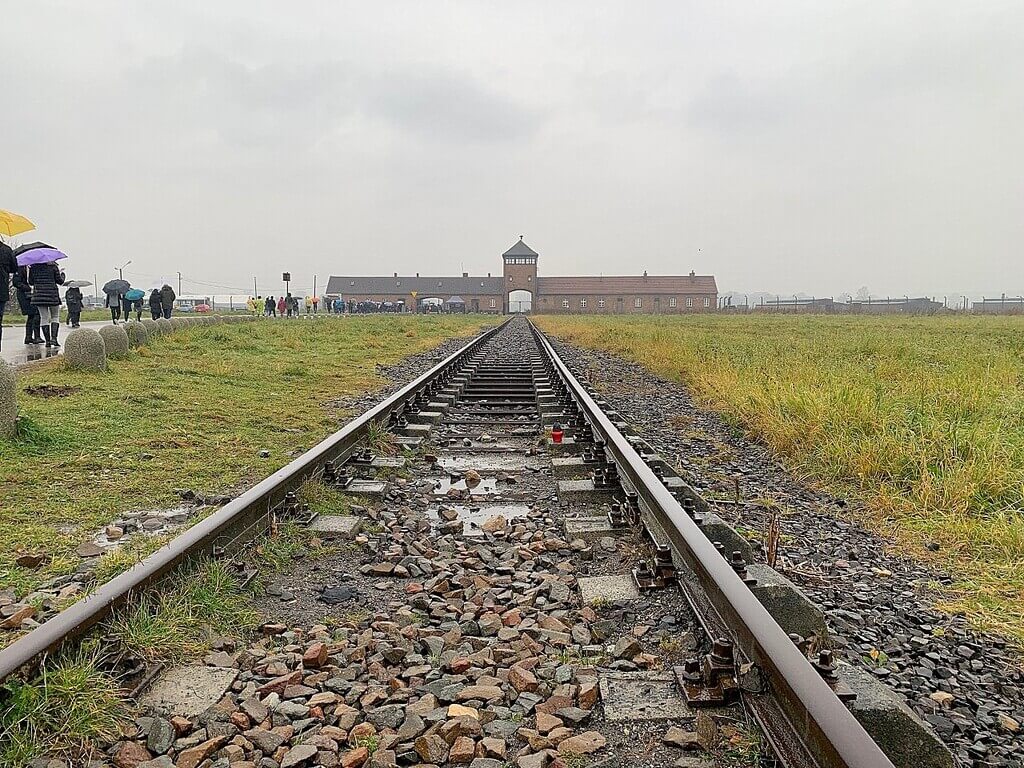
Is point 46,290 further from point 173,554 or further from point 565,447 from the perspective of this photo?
point 173,554

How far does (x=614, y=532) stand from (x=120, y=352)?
35.6 feet

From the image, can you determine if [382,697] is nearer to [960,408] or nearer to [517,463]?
[517,463]

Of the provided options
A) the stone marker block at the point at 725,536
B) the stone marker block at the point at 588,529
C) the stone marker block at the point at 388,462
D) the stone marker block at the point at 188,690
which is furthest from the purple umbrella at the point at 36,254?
the stone marker block at the point at 725,536

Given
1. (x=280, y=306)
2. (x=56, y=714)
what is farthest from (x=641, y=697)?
(x=280, y=306)

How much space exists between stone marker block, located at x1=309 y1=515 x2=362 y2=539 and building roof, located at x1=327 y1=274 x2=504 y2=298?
385 feet

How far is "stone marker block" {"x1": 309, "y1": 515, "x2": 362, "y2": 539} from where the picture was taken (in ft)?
13.8

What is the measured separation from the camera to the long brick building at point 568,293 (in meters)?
117

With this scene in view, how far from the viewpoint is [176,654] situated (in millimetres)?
2717

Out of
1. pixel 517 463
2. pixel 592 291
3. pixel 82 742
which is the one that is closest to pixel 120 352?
pixel 517 463

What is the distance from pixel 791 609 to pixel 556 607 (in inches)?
35.3

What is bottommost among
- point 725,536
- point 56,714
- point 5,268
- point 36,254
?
point 56,714

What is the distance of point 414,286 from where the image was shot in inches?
4956

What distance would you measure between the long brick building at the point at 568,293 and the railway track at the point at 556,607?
111 m

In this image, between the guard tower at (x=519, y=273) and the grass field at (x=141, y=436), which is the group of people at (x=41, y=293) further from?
the guard tower at (x=519, y=273)
